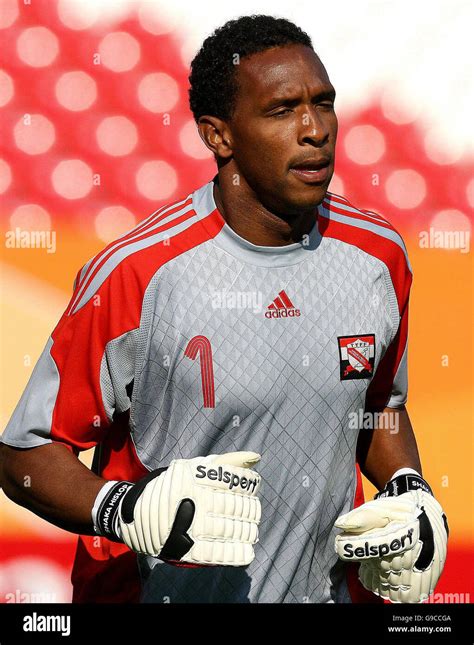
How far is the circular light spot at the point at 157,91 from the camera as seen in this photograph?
123 inches

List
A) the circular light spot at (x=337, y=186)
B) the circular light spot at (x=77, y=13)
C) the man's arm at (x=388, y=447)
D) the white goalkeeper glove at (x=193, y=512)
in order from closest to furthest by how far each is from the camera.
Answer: the white goalkeeper glove at (x=193, y=512), the man's arm at (x=388, y=447), the circular light spot at (x=77, y=13), the circular light spot at (x=337, y=186)

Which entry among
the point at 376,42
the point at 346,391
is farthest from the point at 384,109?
the point at 346,391

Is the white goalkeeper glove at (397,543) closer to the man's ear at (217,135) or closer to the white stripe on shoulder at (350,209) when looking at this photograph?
the white stripe on shoulder at (350,209)

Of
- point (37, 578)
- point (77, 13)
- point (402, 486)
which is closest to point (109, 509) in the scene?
point (402, 486)

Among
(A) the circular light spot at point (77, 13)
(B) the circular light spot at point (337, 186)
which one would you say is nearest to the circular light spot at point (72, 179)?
(A) the circular light spot at point (77, 13)

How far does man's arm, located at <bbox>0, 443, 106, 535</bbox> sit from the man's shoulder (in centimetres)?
64

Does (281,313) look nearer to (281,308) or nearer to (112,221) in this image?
(281,308)

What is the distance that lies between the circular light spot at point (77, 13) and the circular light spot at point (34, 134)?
26 centimetres

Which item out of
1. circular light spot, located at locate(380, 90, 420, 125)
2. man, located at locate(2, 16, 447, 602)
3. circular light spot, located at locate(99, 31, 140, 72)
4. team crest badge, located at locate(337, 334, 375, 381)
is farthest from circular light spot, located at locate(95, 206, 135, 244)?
team crest badge, located at locate(337, 334, 375, 381)

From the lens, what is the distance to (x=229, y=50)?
6.91 feet

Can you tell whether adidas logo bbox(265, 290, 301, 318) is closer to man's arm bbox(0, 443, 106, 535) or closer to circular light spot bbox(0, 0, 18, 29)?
man's arm bbox(0, 443, 106, 535)

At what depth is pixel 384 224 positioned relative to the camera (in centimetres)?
226

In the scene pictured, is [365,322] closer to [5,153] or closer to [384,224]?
[384,224]

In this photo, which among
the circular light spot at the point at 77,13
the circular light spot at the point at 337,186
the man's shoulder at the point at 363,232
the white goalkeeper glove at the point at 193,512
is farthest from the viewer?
the circular light spot at the point at 337,186
